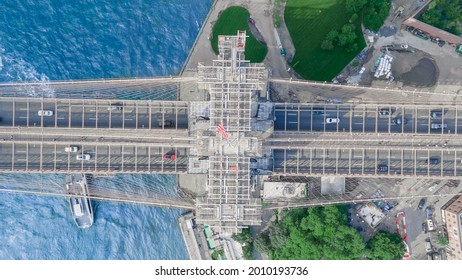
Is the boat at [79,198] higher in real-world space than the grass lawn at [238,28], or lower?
lower

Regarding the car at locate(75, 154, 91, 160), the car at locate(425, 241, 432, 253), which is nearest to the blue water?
the car at locate(75, 154, 91, 160)

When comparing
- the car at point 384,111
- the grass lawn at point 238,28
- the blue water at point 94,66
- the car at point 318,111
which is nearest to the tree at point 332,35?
the grass lawn at point 238,28

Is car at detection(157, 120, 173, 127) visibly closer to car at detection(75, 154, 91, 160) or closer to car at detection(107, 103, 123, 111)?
car at detection(107, 103, 123, 111)

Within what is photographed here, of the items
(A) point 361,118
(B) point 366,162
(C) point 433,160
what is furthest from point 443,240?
(A) point 361,118

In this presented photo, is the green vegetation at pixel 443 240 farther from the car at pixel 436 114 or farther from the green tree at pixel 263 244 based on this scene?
the green tree at pixel 263 244

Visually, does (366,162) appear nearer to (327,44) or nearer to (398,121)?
(398,121)

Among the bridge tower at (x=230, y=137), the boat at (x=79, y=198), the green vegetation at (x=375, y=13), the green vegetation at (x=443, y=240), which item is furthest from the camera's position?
the green vegetation at (x=443, y=240)
